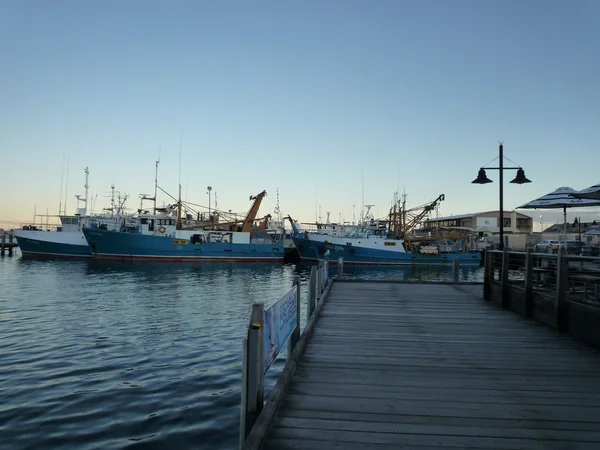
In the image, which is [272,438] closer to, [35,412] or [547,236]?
[35,412]

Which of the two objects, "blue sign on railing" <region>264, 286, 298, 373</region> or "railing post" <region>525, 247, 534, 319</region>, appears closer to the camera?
"blue sign on railing" <region>264, 286, 298, 373</region>

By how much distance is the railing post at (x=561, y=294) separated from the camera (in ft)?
21.3

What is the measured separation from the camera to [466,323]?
7.67m

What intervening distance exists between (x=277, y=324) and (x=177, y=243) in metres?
40.1

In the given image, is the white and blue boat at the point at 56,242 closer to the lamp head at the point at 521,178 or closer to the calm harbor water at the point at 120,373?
the calm harbor water at the point at 120,373

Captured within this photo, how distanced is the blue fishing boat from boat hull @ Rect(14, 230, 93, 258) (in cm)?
2235

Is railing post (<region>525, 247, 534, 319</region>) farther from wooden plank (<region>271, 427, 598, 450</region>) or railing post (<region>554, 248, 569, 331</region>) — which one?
wooden plank (<region>271, 427, 598, 450</region>)

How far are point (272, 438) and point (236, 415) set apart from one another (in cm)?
301

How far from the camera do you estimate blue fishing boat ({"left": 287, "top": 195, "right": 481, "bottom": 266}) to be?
4400 centimetres

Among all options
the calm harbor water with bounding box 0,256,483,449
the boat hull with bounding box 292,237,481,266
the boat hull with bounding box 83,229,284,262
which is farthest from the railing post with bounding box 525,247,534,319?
the boat hull with bounding box 83,229,284,262

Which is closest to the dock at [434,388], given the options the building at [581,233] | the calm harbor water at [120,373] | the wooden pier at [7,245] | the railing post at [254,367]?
the railing post at [254,367]

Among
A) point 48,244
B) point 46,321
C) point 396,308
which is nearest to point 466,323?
point 396,308

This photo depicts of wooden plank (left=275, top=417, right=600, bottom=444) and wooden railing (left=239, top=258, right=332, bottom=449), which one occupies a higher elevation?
wooden railing (left=239, top=258, right=332, bottom=449)

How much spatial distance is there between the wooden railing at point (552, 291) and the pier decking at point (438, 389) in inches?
10.1
